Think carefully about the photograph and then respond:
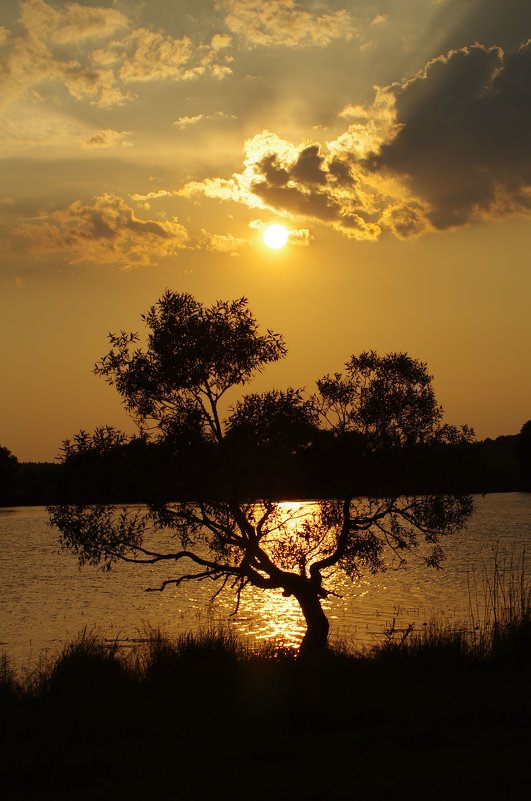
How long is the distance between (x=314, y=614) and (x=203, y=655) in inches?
156

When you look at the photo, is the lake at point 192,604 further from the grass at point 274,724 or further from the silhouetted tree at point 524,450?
the silhouetted tree at point 524,450

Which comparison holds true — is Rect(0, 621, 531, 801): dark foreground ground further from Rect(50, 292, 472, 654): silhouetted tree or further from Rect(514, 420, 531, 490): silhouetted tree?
Rect(514, 420, 531, 490): silhouetted tree

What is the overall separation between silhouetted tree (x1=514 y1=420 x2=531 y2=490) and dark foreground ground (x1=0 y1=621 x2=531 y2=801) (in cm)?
16023

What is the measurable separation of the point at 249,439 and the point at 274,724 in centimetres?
881

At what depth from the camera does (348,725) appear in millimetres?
16672

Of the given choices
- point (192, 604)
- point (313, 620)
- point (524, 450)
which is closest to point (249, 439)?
point (313, 620)

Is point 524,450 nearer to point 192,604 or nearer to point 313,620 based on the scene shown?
point 192,604

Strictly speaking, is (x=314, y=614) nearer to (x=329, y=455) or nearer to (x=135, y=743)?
(x=329, y=455)

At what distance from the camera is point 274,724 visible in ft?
54.8


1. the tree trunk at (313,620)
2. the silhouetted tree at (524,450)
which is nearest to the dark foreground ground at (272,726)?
the tree trunk at (313,620)

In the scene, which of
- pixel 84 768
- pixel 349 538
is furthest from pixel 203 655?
pixel 84 768

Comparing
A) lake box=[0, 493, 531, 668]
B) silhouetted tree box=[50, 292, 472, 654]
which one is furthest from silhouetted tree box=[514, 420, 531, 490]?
silhouetted tree box=[50, 292, 472, 654]

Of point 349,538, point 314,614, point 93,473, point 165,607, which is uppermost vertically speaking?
point 93,473

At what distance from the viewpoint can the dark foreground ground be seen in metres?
13.0
